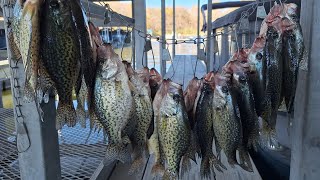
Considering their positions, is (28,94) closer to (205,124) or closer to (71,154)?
(205,124)

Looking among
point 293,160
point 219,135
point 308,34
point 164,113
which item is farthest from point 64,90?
point 293,160

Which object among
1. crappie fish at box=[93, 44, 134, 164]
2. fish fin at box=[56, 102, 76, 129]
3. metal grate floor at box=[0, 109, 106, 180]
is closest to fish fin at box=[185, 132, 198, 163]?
Answer: crappie fish at box=[93, 44, 134, 164]

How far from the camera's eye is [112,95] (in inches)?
55.3

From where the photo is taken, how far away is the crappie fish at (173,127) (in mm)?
1495

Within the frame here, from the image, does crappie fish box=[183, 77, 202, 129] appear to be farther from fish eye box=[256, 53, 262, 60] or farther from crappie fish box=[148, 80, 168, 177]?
fish eye box=[256, 53, 262, 60]

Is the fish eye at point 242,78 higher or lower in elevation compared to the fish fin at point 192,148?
higher

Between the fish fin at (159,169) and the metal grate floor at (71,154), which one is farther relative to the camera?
the metal grate floor at (71,154)

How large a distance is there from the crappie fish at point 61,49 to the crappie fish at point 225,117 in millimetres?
640

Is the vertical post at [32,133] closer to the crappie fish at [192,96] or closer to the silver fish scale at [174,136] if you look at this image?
the silver fish scale at [174,136]

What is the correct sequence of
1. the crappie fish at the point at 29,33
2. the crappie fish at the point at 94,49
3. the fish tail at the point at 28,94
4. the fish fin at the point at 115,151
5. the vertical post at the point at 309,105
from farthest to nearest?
the vertical post at the point at 309,105
the fish fin at the point at 115,151
the crappie fish at the point at 94,49
the fish tail at the point at 28,94
the crappie fish at the point at 29,33

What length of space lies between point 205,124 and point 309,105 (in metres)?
0.67

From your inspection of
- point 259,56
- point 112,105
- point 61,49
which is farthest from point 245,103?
point 61,49

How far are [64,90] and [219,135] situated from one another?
74cm

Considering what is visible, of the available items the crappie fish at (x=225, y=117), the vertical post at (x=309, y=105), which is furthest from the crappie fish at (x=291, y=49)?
the crappie fish at (x=225, y=117)
